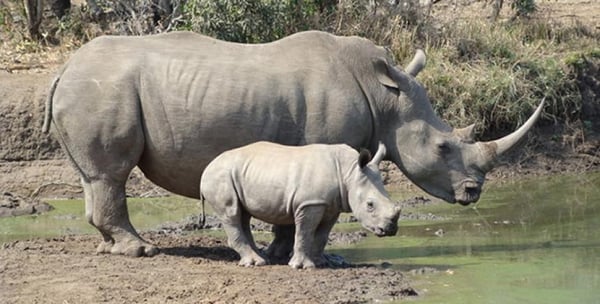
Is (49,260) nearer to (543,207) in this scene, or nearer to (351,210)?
(351,210)

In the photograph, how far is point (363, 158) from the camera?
998 centimetres

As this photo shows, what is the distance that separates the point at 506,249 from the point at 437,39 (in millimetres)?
6912

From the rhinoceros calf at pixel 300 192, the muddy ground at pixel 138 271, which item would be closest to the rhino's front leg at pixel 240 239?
the rhinoceros calf at pixel 300 192

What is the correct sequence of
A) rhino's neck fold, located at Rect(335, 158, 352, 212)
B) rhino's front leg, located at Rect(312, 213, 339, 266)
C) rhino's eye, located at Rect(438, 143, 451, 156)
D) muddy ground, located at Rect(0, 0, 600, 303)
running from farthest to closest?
rhino's eye, located at Rect(438, 143, 451, 156) → rhino's front leg, located at Rect(312, 213, 339, 266) → rhino's neck fold, located at Rect(335, 158, 352, 212) → muddy ground, located at Rect(0, 0, 600, 303)

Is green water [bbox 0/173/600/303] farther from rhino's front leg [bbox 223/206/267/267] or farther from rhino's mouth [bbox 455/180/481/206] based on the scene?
rhino's front leg [bbox 223/206/267/267]

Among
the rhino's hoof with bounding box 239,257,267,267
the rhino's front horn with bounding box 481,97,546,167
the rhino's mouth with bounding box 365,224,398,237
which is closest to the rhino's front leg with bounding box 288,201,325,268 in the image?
the rhino's hoof with bounding box 239,257,267,267

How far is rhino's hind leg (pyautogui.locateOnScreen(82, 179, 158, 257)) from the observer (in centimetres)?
1070

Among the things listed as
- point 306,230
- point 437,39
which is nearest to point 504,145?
point 306,230

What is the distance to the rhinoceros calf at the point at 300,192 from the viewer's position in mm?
9930

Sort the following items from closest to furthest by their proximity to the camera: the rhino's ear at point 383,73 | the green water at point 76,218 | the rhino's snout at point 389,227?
1. the rhino's snout at point 389,227
2. the rhino's ear at point 383,73
3. the green water at point 76,218

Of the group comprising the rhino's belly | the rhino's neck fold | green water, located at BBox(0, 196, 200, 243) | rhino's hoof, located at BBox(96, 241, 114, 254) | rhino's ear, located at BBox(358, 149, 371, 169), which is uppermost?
rhino's ear, located at BBox(358, 149, 371, 169)

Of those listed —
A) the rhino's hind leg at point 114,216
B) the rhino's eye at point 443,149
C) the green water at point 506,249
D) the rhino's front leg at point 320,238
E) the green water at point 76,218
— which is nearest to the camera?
the green water at point 506,249

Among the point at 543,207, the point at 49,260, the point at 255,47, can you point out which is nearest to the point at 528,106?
the point at 543,207

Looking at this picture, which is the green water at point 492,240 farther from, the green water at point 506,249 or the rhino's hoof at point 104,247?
the rhino's hoof at point 104,247
